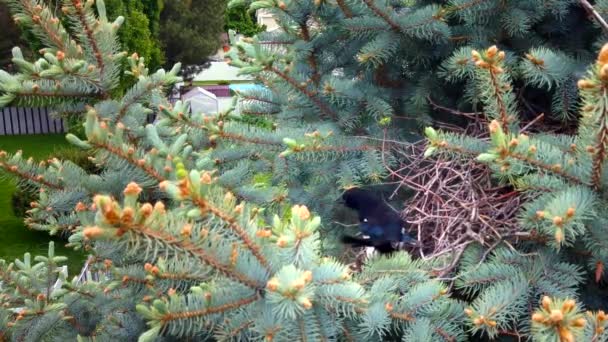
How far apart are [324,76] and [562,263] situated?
3.22 feet

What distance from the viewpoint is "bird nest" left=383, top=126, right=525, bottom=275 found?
1515 millimetres

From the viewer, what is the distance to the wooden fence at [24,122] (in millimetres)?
13664

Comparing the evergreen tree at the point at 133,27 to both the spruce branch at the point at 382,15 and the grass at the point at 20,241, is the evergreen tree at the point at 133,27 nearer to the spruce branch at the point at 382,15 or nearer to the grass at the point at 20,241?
the grass at the point at 20,241

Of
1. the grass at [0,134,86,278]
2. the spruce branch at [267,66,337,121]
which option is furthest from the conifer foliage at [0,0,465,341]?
the grass at [0,134,86,278]

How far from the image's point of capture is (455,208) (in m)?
1.60

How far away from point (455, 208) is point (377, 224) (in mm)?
231

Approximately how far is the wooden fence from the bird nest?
43.8 feet

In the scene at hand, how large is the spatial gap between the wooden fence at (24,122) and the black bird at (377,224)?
43.3ft

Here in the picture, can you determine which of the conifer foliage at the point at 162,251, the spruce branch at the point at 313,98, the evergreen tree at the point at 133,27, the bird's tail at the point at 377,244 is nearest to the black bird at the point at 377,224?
the bird's tail at the point at 377,244

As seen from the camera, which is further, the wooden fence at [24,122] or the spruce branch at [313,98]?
the wooden fence at [24,122]

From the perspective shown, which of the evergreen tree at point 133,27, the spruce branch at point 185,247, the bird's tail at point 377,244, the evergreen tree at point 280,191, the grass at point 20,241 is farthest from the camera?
the evergreen tree at point 133,27

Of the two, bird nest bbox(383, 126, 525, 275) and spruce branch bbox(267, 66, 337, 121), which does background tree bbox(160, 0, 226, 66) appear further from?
bird nest bbox(383, 126, 525, 275)

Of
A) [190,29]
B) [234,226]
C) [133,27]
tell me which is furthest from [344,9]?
[190,29]

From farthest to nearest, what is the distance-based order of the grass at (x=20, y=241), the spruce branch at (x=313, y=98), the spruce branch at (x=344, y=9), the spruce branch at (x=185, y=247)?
the grass at (x=20, y=241)
the spruce branch at (x=313, y=98)
the spruce branch at (x=344, y=9)
the spruce branch at (x=185, y=247)
